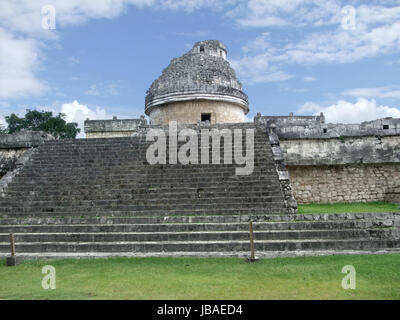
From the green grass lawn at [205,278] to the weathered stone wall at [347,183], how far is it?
18.0 ft

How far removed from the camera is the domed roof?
17.4m

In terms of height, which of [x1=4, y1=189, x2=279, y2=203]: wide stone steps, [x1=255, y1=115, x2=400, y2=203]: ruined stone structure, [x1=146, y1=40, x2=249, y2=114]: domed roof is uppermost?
[x1=146, y1=40, x2=249, y2=114]: domed roof

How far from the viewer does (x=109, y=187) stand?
1088cm

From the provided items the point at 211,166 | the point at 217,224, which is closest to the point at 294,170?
the point at 211,166

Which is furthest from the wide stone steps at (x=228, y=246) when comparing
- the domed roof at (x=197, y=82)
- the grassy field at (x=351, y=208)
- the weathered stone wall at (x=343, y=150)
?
the domed roof at (x=197, y=82)

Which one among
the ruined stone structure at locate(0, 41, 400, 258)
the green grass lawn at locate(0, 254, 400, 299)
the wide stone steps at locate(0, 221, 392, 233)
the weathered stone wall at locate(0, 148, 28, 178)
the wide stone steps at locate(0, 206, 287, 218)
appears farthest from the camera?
the weathered stone wall at locate(0, 148, 28, 178)

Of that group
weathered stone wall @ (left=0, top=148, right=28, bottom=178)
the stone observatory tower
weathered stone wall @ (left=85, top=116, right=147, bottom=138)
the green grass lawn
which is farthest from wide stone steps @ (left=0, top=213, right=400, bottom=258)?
weathered stone wall @ (left=85, top=116, right=147, bottom=138)

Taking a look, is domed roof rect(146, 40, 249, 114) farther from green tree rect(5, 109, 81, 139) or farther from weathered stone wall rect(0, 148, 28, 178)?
green tree rect(5, 109, 81, 139)

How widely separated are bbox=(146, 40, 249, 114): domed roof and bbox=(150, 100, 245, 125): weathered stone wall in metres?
0.28

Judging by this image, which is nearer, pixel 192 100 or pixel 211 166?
pixel 211 166

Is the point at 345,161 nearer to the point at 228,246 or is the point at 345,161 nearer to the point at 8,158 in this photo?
the point at 228,246
